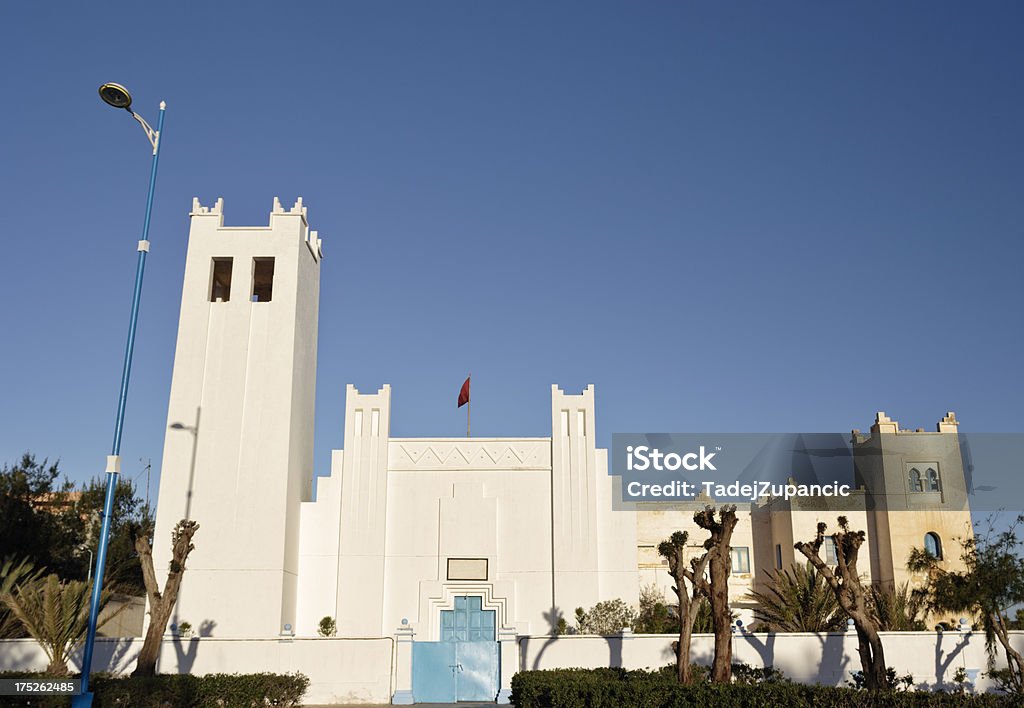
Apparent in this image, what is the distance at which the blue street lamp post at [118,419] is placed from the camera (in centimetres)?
1462

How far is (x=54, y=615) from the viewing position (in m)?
22.7

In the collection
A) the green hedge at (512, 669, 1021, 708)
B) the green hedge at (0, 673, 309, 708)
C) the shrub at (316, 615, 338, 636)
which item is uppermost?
the shrub at (316, 615, 338, 636)

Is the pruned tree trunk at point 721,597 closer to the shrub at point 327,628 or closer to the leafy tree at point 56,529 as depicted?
the shrub at point 327,628

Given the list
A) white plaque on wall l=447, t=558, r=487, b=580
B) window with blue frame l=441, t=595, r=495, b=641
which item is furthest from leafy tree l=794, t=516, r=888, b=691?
window with blue frame l=441, t=595, r=495, b=641

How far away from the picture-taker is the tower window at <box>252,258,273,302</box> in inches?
1342

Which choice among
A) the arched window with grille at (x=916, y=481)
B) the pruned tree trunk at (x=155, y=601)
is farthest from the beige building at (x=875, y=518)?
the pruned tree trunk at (x=155, y=601)

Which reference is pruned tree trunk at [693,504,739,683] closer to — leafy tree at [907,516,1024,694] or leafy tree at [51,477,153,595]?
leafy tree at [907,516,1024,694]

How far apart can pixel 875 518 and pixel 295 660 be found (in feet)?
75.2

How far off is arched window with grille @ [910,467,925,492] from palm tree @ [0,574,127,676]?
29.3 metres

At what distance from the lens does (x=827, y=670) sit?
25750 mm

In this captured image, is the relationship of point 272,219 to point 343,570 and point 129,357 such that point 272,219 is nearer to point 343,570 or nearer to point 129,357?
point 343,570

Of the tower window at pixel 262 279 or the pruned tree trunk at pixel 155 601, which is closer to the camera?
the pruned tree trunk at pixel 155 601

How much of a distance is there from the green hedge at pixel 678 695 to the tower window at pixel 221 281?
63.3 feet

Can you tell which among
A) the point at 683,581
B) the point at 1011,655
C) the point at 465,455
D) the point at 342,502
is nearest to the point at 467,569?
the point at 465,455
